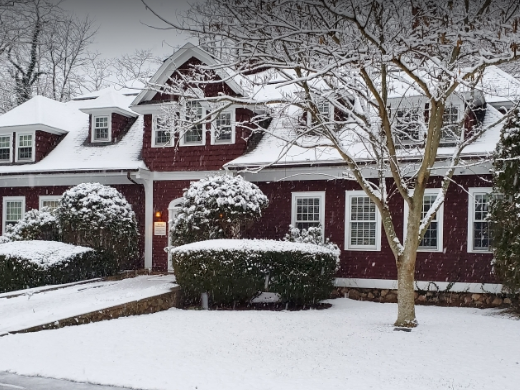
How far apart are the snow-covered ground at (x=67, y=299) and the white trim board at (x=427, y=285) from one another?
4658 mm

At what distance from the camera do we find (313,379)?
7.59m

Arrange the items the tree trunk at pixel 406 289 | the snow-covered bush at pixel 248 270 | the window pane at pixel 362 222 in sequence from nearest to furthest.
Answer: the tree trunk at pixel 406 289, the snow-covered bush at pixel 248 270, the window pane at pixel 362 222

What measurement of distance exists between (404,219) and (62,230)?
9.34m

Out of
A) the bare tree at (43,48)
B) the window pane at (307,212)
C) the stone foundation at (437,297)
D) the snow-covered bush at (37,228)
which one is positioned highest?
the bare tree at (43,48)

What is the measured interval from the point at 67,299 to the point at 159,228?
5317mm

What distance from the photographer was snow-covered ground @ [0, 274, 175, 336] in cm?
1098

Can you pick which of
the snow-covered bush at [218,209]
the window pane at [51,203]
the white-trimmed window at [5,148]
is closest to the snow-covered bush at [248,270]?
the snow-covered bush at [218,209]

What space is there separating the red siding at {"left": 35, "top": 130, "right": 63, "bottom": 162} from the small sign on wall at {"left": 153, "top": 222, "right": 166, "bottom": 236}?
201 inches

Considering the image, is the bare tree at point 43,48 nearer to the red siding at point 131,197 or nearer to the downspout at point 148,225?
the red siding at point 131,197

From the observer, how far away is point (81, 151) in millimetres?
20297

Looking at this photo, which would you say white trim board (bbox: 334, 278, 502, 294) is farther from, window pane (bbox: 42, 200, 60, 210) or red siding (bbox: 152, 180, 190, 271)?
window pane (bbox: 42, 200, 60, 210)

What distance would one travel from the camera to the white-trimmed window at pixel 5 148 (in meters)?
21.0

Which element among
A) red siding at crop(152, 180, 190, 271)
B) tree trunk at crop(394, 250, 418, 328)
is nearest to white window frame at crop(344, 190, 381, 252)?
tree trunk at crop(394, 250, 418, 328)

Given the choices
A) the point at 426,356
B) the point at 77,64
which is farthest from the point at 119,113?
the point at 77,64
